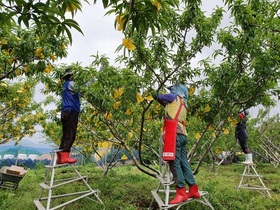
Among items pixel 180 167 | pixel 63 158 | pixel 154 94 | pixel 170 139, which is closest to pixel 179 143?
pixel 170 139

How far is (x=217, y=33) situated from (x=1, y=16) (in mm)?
3833

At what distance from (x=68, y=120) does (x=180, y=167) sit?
71.3 inches

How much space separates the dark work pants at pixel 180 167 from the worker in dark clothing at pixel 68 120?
1566 mm

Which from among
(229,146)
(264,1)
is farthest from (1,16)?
(229,146)

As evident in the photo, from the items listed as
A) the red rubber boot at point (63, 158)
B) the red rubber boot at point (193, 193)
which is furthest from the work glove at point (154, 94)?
the red rubber boot at point (63, 158)

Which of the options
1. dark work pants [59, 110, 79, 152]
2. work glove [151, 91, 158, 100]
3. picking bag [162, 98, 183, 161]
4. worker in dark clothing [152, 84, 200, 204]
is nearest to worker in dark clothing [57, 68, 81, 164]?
dark work pants [59, 110, 79, 152]

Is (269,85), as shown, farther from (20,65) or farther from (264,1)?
(20,65)

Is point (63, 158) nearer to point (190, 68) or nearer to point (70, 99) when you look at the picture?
point (70, 99)

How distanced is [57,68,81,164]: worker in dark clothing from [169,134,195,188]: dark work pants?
1566mm

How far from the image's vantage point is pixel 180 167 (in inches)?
141

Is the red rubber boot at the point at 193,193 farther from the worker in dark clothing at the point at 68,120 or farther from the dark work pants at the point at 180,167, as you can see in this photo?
the worker in dark clothing at the point at 68,120

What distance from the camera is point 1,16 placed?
1.46 meters

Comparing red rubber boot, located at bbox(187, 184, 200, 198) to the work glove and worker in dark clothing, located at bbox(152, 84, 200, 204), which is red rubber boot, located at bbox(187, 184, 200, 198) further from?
the work glove

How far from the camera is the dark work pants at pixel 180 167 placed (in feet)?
11.4
